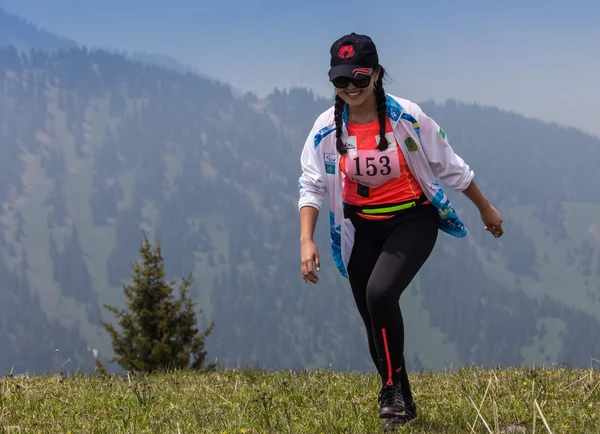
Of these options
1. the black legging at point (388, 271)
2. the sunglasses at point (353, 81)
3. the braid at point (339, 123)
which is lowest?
the black legging at point (388, 271)

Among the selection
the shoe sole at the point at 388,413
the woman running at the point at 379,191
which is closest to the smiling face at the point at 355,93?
the woman running at the point at 379,191

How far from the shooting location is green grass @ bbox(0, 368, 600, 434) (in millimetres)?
5508

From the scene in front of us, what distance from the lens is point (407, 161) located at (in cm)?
546

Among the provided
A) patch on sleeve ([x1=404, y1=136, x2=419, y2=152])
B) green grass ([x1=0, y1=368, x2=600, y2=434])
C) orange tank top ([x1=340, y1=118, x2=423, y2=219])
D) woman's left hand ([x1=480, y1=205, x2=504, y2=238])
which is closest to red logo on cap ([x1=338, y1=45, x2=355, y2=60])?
orange tank top ([x1=340, y1=118, x2=423, y2=219])

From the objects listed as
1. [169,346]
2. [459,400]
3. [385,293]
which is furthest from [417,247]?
[169,346]

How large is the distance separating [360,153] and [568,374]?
3.95 meters

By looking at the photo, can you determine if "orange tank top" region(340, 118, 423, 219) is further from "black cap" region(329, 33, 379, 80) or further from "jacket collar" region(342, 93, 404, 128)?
"black cap" region(329, 33, 379, 80)

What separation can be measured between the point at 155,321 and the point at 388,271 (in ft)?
131

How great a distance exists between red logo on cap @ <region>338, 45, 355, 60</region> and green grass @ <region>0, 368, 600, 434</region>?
7.61 ft

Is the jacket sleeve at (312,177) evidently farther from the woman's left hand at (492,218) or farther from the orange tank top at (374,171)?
the woman's left hand at (492,218)

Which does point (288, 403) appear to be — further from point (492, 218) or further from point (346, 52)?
point (346, 52)

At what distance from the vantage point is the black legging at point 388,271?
5320mm

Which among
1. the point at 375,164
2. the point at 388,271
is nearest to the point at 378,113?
the point at 375,164

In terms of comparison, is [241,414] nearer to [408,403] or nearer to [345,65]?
[408,403]
